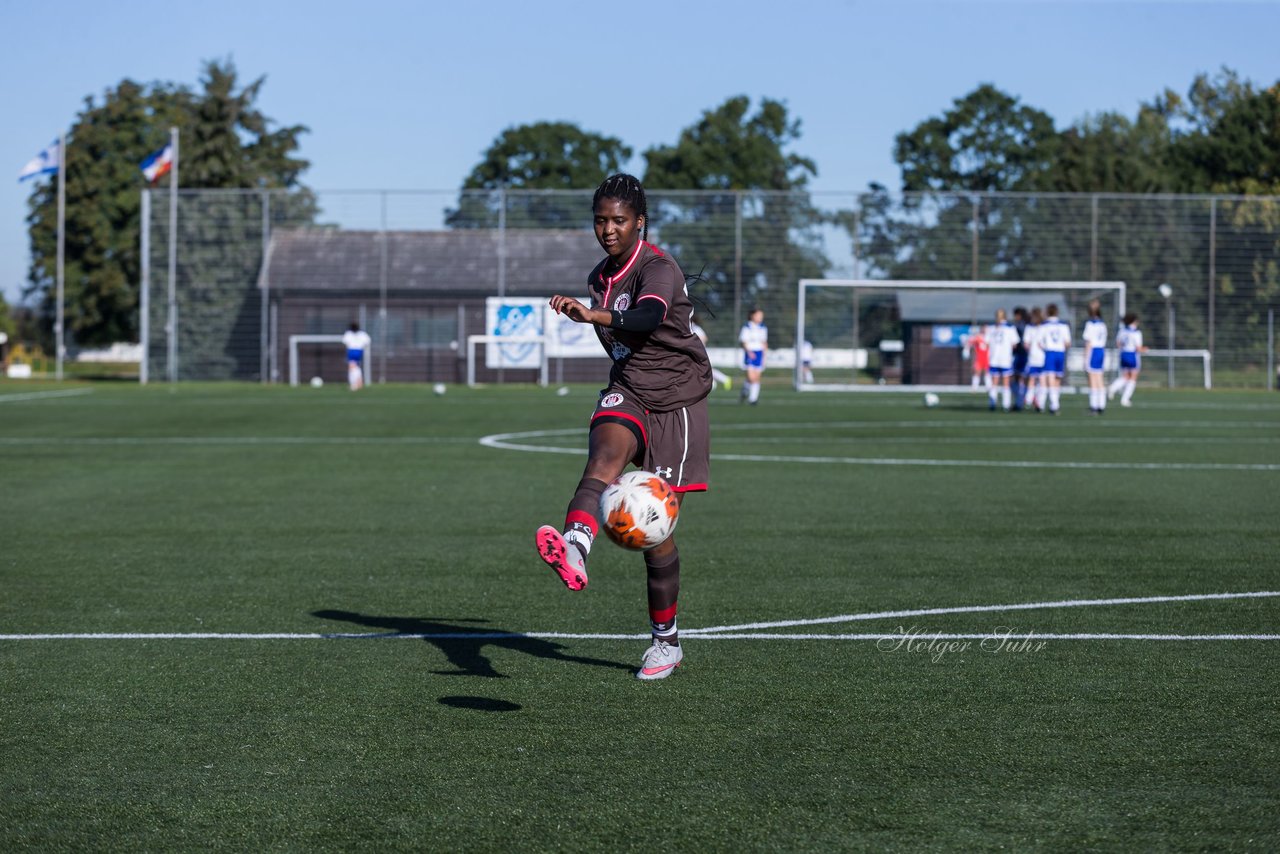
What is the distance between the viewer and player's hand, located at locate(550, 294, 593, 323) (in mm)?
5766

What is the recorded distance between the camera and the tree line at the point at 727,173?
154ft

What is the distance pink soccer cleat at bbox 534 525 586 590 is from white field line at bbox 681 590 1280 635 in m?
1.63

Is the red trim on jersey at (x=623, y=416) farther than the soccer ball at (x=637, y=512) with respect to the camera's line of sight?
Yes

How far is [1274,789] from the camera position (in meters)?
4.36

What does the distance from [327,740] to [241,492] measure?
902 centimetres

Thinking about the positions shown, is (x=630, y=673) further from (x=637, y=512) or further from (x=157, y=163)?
(x=157, y=163)

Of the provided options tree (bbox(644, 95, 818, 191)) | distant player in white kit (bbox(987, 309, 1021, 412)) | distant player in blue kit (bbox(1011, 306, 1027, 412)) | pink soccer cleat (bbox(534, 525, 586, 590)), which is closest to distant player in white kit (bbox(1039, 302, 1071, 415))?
distant player in blue kit (bbox(1011, 306, 1027, 412))

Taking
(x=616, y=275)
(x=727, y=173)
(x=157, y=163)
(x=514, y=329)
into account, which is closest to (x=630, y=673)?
(x=616, y=275)

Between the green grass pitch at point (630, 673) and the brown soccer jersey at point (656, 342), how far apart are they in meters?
1.15

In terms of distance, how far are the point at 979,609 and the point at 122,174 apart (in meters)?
68.0

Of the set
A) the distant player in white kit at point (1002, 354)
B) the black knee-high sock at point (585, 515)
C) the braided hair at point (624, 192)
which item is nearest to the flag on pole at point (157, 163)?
the distant player in white kit at point (1002, 354)

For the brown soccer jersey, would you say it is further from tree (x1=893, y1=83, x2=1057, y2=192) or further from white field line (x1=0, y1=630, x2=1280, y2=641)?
tree (x1=893, y1=83, x2=1057, y2=192)

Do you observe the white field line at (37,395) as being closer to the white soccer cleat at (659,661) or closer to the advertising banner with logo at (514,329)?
the advertising banner with logo at (514,329)

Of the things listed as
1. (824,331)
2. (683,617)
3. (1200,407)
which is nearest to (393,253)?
(824,331)
